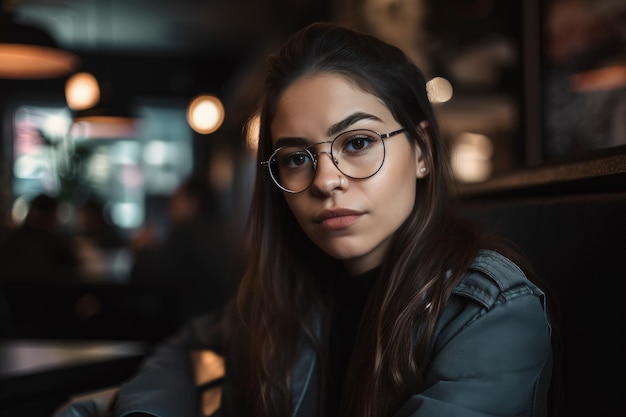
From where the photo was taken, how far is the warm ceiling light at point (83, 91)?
Result: 5.23 metres

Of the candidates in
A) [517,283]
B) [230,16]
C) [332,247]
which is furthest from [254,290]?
[230,16]

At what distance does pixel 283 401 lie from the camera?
1.36m

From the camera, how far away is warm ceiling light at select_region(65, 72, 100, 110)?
5.23 meters

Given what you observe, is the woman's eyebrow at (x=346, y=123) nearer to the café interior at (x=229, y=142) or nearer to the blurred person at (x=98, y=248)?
the café interior at (x=229, y=142)

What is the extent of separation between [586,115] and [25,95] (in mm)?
8034

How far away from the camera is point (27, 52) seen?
2996 mm

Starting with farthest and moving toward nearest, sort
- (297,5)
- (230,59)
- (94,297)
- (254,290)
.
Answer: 1. (230,59)
2. (297,5)
3. (94,297)
4. (254,290)

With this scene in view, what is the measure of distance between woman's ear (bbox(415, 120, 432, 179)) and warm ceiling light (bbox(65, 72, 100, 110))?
447 centimetres

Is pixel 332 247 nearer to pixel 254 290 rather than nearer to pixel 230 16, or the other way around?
pixel 254 290

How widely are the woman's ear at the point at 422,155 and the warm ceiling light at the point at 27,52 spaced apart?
2.31 m

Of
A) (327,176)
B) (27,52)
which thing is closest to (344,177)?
(327,176)

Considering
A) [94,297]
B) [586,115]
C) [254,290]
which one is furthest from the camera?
[94,297]

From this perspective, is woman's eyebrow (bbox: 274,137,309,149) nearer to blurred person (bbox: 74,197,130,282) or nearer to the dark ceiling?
the dark ceiling

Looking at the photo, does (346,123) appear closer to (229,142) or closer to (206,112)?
(206,112)
